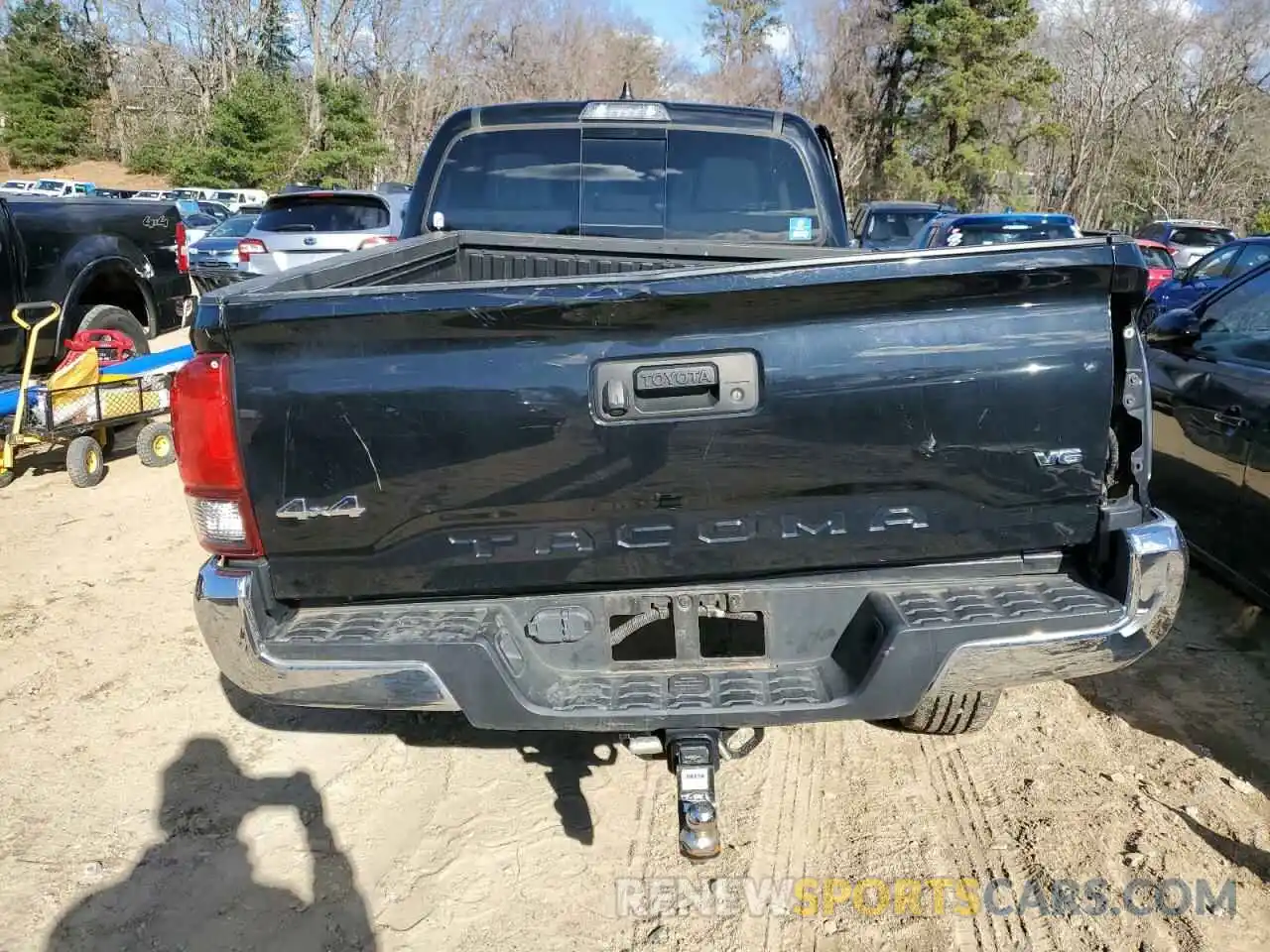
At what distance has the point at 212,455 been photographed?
91.4 inches

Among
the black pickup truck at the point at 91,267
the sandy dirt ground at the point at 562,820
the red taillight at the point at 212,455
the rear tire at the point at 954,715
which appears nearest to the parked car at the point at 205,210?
the black pickup truck at the point at 91,267

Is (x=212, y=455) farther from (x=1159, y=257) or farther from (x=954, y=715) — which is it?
(x=1159, y=257)

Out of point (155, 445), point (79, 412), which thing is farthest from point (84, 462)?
point (155, 445)

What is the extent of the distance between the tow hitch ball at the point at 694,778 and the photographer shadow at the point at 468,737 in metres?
0.78

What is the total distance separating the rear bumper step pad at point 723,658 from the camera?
235 centimetres

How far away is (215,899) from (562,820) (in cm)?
102

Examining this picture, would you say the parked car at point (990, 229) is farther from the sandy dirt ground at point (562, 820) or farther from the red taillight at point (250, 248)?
the sandy dirt ground at point (562, 820)

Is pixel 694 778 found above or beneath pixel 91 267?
beneath

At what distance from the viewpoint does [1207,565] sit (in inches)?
167

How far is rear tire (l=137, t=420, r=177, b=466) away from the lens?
680 cm

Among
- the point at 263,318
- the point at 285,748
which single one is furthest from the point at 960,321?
the point at 285,748

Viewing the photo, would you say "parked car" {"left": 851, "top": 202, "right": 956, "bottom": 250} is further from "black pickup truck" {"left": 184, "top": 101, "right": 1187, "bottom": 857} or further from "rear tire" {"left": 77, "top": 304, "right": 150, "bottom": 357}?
"black pickup truck" {"left": 184, "top": 101, "right": 1187, "bottom": 857}

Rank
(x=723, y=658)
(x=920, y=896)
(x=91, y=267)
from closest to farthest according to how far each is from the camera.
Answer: (x=723, y=658)
(x=920, y=896)
(x=91, y=267)

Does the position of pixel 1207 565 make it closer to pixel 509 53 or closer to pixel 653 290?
pixel 653 290
